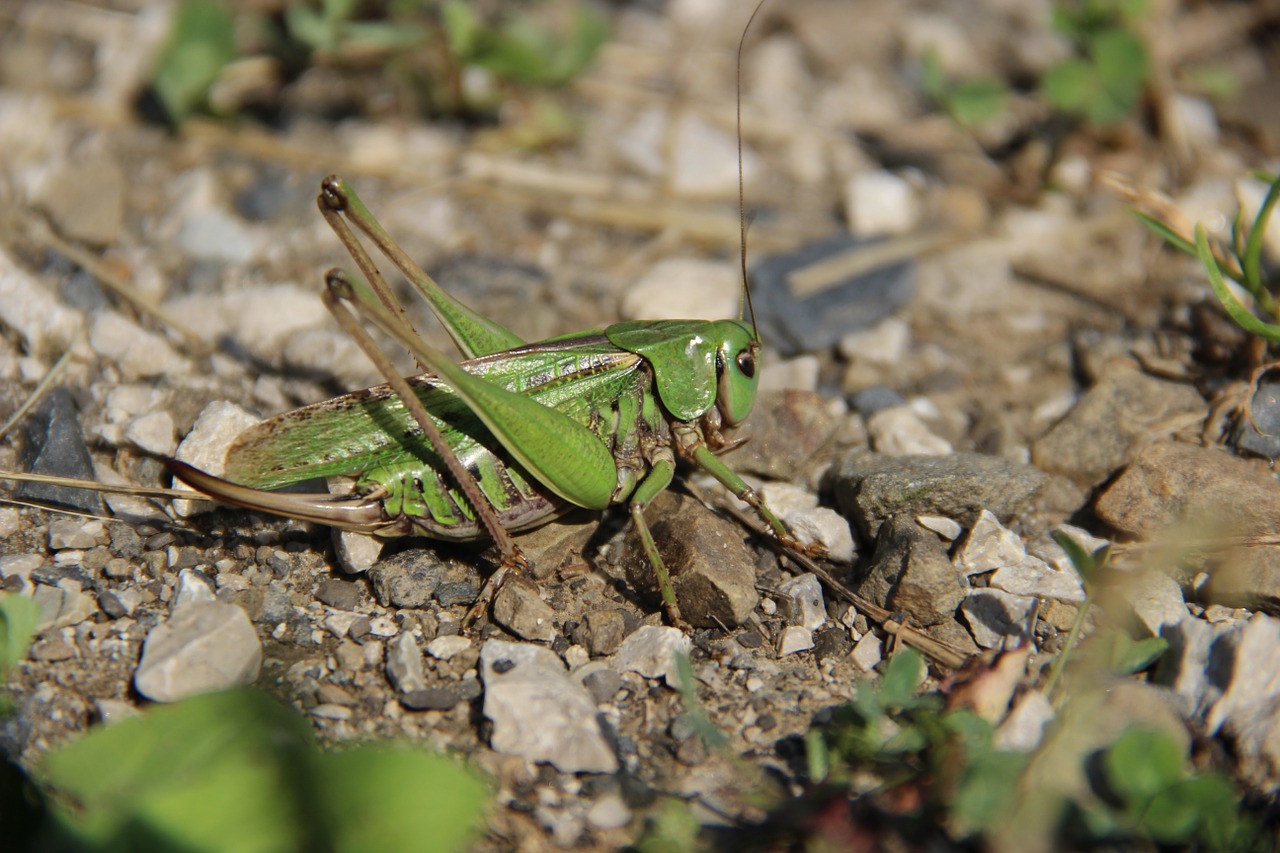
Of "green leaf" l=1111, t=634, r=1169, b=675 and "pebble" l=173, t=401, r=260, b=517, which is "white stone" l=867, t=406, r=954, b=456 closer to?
"green leaf" l=1111, t=634, r=1169, b=675

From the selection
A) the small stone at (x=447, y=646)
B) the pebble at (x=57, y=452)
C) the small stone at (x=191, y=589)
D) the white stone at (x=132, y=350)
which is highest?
the white stone at (x=132, y=350)

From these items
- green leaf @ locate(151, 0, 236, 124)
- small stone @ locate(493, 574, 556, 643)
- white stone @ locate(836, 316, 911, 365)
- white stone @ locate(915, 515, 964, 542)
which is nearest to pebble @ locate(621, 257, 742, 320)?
white stone @ locate(836, 316, 911, 365)

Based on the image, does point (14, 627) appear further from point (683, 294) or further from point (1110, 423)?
point (1110, 423)

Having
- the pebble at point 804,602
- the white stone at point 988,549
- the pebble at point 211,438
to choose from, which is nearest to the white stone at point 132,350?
the pebble at point 211,438

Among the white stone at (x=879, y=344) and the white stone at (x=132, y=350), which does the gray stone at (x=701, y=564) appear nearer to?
the white stone at (x=879, y=344)

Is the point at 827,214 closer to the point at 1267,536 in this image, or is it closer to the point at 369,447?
the point at 1267,536

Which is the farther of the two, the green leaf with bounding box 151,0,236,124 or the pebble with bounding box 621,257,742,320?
the green leaf with bounding box 151,0,236,124
